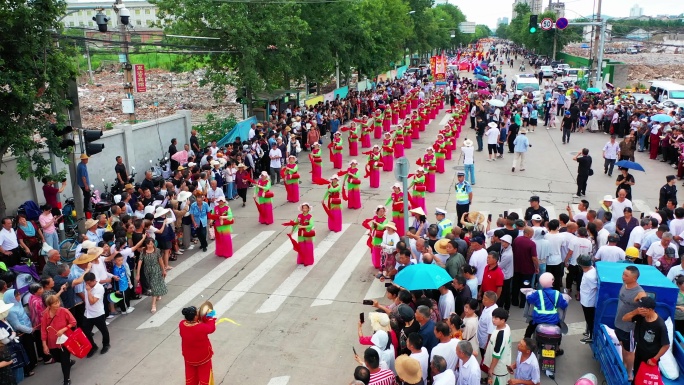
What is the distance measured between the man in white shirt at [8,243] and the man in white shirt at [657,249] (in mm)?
11270

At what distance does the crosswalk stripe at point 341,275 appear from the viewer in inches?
425

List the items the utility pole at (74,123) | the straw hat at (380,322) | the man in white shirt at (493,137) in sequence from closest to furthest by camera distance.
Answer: the straw hat at (380,322) → the utility pole at (74,123) → the man in white shirt at (493,137)

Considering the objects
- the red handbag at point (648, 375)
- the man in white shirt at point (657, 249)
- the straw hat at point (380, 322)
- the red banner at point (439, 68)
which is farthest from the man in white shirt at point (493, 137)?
the red banner at point (439, 68)

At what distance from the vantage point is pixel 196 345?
7078 millimetres

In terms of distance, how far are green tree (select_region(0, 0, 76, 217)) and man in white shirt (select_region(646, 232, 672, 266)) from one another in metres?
11.1

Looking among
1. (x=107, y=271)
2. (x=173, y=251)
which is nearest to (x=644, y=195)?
(x=173, y=251)

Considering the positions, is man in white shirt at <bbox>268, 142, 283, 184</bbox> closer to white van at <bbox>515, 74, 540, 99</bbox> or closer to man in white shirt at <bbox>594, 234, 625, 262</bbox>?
man in white shirt at <bbox>594, 234, 625, 262</bbox>

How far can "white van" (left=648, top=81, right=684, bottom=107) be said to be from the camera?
120 ft

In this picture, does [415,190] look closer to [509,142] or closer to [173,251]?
[173,251]

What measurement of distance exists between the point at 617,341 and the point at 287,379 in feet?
14.4

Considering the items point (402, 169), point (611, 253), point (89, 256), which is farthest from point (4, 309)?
point (611, 253)

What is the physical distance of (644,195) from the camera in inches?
687

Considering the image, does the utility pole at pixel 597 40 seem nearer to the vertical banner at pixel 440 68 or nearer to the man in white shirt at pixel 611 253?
the vertical banner at pixel 440 68

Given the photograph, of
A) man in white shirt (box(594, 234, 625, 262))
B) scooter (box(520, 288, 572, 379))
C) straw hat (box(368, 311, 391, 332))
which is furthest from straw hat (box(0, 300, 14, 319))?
man in white shirt (box(594, 234, 625, 262))
